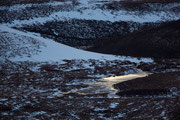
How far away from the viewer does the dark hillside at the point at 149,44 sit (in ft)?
148

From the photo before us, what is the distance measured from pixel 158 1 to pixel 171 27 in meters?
27.8

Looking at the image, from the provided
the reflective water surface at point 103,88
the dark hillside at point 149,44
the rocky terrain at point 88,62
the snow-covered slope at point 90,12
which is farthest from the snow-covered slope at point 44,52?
the snow-covered slope at point 90,12

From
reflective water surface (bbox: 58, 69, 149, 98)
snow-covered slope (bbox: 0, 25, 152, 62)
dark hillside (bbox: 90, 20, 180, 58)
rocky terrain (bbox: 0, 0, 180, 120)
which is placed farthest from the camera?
dark hillside (bbox: 90, 20, 180, 58)

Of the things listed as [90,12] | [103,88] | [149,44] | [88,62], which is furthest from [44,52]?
[90,12]

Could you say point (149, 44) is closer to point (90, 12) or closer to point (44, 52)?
point (44, 52)

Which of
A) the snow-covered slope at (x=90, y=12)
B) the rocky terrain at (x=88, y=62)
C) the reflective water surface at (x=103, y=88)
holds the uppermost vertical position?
the snow-covered slope at (x=90, y=12)

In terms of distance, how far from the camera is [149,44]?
47.3 m

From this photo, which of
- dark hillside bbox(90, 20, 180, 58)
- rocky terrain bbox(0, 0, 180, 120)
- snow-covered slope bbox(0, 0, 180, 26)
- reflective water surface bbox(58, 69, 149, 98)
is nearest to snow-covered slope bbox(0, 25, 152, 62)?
rocky terrain bbox(0, 0, 180, 120)

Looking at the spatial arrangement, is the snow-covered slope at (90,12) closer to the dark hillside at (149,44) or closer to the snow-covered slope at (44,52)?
the dark hillside at (149,44)

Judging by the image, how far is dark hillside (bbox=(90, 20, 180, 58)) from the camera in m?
45.1

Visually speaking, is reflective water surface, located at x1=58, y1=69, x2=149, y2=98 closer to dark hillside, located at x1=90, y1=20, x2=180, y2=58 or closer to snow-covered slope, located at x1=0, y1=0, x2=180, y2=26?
dark hillside, located at x1=90, y1=20, x2=180, y2=58

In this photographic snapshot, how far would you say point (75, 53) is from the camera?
3959 centimetres

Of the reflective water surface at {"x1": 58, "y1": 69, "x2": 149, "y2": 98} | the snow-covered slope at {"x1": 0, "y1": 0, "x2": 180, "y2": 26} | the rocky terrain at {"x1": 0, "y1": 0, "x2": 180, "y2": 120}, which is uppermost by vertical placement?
the snow-covered slope at {"x1": 0, "y1": 0, "x2": 180, "y2": 26}

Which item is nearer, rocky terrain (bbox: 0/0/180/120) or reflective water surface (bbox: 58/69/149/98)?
rocky terrain (bbox: 0/0/180/120)
